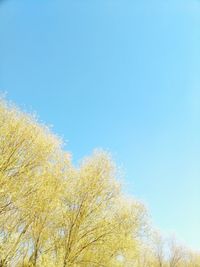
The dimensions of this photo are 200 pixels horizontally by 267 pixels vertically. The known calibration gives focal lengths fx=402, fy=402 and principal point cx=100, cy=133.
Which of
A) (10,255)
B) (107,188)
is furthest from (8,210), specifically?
(107,188)

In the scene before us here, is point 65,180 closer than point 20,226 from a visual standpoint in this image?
No

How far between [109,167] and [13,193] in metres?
7.42

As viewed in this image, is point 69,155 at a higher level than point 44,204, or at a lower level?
higher

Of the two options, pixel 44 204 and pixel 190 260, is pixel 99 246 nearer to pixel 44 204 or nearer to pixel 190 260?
pixel 44 204

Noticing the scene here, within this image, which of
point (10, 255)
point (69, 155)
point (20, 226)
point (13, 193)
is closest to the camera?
point (13, 193)

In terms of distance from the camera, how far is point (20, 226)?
685 inches

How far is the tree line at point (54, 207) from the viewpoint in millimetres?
16219

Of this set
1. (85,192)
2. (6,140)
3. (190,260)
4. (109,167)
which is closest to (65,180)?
(85,192)

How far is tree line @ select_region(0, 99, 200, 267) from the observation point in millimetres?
16219

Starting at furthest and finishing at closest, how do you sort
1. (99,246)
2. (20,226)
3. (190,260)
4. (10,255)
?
(190,260)
(99,246)
(20,226)
(10,255)

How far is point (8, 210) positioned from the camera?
15484 millimetres

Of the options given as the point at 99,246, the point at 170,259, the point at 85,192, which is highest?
the point at 170,259

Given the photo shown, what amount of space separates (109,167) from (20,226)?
5.99 m

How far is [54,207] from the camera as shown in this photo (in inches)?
738
